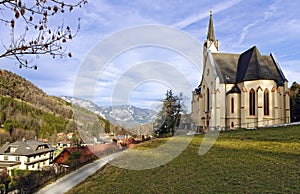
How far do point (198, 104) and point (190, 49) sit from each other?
72.8ft

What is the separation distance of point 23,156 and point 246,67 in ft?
115

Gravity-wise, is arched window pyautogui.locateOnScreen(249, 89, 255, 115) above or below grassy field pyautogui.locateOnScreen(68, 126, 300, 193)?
above

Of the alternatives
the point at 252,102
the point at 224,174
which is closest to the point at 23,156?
the point at 252,102

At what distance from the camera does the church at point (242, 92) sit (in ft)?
87.5

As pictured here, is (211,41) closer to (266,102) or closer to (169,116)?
(169,116)

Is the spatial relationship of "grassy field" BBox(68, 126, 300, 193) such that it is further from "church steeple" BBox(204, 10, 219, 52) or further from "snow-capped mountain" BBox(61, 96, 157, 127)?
"church steeple" BBox(204, 10, 219, 52)

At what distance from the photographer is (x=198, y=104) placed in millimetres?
33625

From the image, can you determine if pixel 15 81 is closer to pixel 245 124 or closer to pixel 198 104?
pixel 245 124

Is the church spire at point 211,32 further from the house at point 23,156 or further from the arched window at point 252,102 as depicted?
the house at point 23,156

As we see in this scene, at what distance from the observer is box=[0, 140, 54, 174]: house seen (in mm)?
40375

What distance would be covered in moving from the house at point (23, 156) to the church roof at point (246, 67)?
29509 mm

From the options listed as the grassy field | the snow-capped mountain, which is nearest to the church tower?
the snow-capped mountain

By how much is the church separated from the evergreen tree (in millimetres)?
2829

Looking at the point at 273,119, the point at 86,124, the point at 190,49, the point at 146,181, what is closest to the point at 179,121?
the point at 273,119
